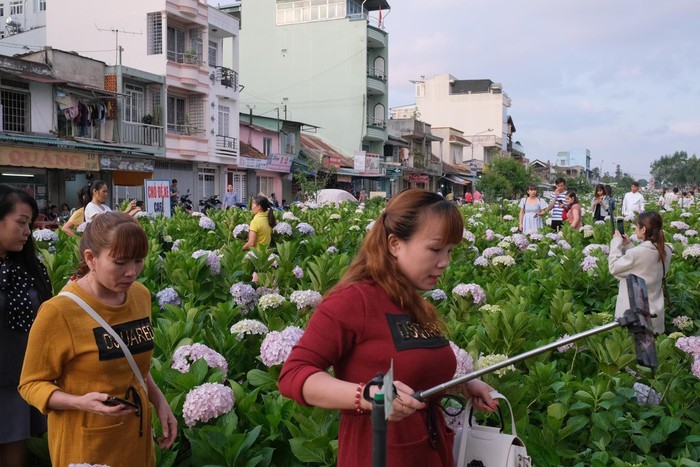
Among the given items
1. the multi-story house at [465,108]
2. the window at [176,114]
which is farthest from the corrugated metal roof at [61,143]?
the multi-story house at [465,108]

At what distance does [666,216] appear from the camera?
47.8 ft

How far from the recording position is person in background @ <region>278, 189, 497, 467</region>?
2.04m

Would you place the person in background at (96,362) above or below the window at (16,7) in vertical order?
below

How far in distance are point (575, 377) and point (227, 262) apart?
318cm

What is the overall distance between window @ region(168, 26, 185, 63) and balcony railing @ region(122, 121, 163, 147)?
12.6 feet

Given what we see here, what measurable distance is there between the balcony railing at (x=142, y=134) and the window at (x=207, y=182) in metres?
3.78

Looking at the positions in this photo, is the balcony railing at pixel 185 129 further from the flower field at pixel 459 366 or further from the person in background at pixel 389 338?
the person in background at pixel 389 338

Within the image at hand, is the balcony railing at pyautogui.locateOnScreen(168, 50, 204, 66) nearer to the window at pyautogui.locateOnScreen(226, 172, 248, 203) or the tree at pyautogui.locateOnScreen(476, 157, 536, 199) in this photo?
the window at pyautogui.locateOnScreen(226, 172, 248, 203)

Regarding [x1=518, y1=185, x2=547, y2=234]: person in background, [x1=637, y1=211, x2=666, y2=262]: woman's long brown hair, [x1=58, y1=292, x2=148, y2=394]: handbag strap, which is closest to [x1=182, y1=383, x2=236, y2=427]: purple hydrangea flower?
[x1=58, y1=292, x2=148, y2=394]: handbag strap

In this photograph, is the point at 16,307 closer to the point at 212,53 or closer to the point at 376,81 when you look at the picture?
the point at 212,53

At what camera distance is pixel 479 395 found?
2.40m

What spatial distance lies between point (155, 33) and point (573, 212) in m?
23.5

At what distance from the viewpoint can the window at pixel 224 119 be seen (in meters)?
34.3

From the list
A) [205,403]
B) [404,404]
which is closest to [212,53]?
[205,403]
